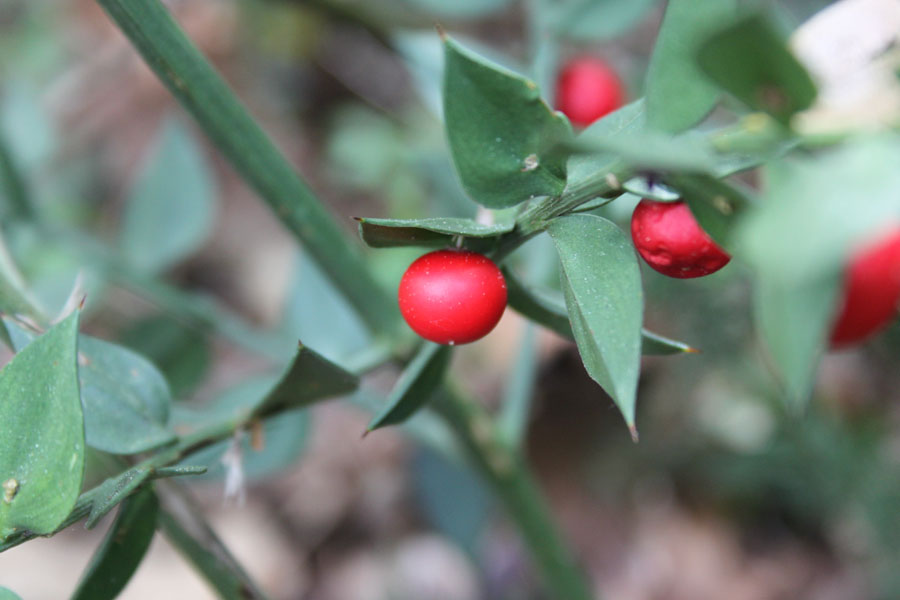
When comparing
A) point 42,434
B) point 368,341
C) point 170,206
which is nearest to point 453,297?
point 42,434

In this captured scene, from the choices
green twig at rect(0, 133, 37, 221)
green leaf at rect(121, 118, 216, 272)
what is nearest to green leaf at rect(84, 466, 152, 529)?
green twig at rect(0, 133, 37, 221)

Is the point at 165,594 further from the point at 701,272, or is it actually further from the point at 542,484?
the point at 701,272

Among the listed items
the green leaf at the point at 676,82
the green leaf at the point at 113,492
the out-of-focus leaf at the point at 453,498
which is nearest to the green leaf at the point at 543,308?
the green leaf at the point at 676,82

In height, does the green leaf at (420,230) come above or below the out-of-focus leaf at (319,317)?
above

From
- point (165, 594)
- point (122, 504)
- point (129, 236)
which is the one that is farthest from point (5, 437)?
point (165, 594)

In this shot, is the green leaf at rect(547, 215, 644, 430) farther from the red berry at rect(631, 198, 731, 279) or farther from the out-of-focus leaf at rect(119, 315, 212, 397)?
the out-of-focus leaf at rect(119, 315, 212, 397)

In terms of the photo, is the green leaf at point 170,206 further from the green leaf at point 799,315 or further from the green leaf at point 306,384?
the green leaf at point 799,315
